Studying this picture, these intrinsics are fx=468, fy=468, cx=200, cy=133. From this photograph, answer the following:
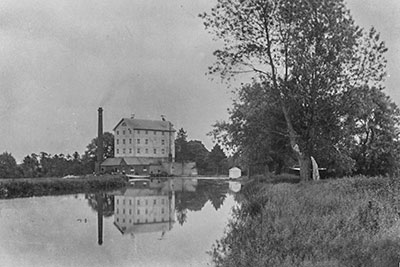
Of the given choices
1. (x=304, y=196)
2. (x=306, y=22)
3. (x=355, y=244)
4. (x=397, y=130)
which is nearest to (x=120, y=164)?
(x=397, y=130)

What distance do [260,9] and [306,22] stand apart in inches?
92.7

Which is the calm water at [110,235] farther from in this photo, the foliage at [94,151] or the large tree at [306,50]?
the foliage at [94,151]

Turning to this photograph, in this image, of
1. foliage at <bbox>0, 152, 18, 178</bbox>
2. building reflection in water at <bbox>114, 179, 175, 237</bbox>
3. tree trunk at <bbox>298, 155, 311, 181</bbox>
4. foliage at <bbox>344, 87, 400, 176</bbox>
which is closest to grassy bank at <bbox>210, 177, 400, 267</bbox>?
building reflection in water at <bbox>114, 179, 175, 237</bbox>

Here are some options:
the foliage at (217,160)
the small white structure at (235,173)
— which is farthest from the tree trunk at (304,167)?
the foliage at (217,160)

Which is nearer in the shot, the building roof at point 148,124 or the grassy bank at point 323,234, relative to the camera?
the grassy bank at point 323,234

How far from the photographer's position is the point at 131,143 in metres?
99.0

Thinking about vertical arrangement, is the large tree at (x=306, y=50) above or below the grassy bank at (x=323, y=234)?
above

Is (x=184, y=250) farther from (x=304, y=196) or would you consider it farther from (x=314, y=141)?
(x=314, y=141)

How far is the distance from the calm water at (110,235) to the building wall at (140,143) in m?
73.3

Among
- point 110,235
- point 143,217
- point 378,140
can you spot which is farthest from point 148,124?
point 110,235

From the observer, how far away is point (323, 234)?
30.5 feet

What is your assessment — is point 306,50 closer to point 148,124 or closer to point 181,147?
point 148,124

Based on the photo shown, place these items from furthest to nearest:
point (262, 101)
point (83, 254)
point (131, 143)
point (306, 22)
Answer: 1. point (131, 143)
2. point (262, 101)
3. point (306, 22)
4. point (83, 254)

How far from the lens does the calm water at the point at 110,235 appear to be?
1184cm
